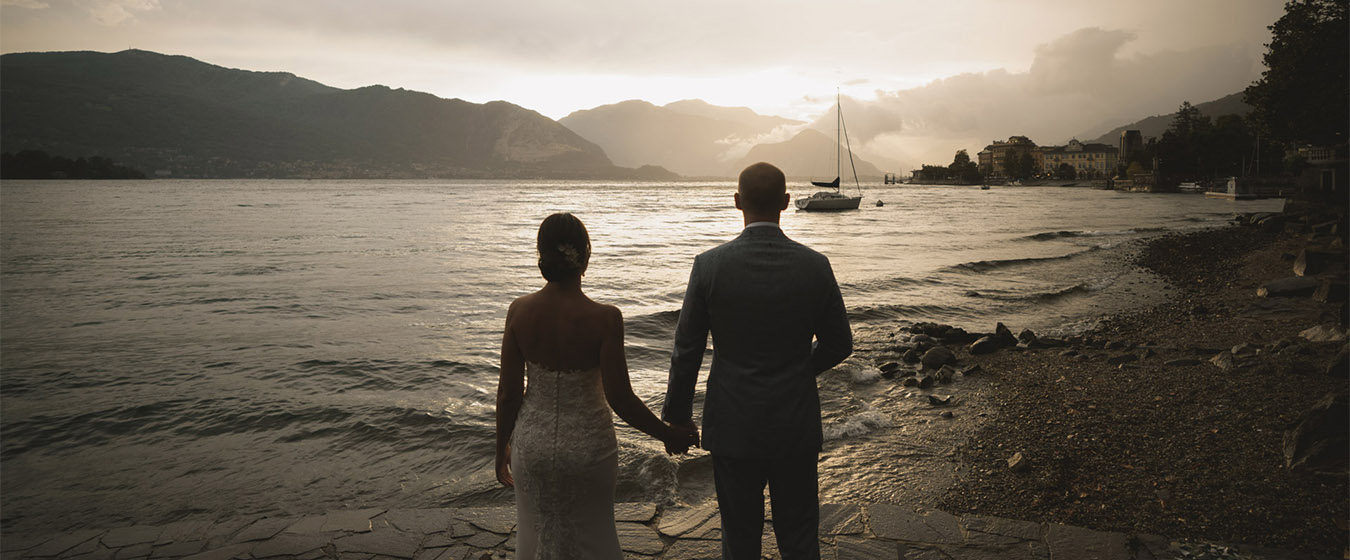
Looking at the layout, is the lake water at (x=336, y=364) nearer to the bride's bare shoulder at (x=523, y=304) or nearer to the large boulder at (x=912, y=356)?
the large boulder at (x=912, y=356)

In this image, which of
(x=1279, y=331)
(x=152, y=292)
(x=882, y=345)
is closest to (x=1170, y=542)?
(x=882, y=345)

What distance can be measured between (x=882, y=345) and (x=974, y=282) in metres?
11.0

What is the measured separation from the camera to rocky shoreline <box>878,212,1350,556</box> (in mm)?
4824

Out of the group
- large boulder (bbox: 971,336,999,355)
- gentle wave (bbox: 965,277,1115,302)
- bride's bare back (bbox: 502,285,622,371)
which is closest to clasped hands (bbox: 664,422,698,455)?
bride's bare back (bbox: 502,285,622,371)

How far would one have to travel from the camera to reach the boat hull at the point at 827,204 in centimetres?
7481

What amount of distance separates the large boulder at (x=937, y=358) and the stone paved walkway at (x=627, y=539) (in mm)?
6260

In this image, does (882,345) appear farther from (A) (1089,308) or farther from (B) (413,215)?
(B) (413,215)

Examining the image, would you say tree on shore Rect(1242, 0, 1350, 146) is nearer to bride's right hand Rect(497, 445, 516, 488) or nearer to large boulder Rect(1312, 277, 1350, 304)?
large boulder Rect(1312, 277, 1350, 304)

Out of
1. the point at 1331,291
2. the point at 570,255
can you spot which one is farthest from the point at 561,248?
the point at 1331,291

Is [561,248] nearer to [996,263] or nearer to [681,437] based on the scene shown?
[681,437]

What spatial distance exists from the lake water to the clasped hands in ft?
11.0

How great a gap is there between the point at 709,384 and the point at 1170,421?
6331 millimetres

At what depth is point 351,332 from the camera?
1500cm

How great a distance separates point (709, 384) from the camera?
3105mm
